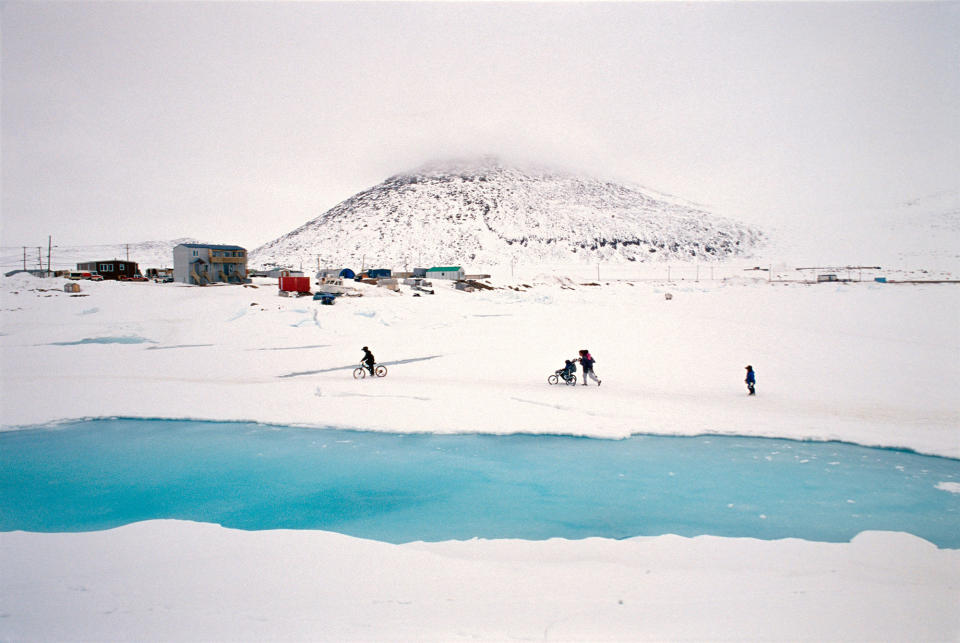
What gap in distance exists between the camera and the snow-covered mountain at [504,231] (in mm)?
147750

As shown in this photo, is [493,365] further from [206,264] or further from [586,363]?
[206,264]

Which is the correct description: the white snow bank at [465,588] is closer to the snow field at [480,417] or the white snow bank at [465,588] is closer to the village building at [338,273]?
the snow field at [480,417]

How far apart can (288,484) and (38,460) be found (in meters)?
7.87

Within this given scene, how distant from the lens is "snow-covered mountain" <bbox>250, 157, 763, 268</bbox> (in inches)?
5817

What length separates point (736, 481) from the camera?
1195 cm

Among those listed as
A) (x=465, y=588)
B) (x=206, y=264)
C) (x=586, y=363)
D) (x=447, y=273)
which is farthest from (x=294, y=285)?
(x=465, y=588)

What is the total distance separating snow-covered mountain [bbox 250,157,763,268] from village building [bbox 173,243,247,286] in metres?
81.2

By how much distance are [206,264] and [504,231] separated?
363 ft

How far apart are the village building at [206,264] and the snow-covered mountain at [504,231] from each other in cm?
8122

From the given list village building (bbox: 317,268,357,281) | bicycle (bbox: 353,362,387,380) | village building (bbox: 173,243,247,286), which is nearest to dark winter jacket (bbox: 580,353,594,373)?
bicycle (bbox: 353,362,387,380)

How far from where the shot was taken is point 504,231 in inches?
6280

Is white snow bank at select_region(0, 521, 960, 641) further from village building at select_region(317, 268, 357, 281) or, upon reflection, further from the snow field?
village building at select_region(317, 268, 357, 281)

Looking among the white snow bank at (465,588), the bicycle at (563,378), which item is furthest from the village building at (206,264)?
the white snow bank at (465,588)

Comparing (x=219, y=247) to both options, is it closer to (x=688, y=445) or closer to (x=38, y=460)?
(x=38, y=460)
